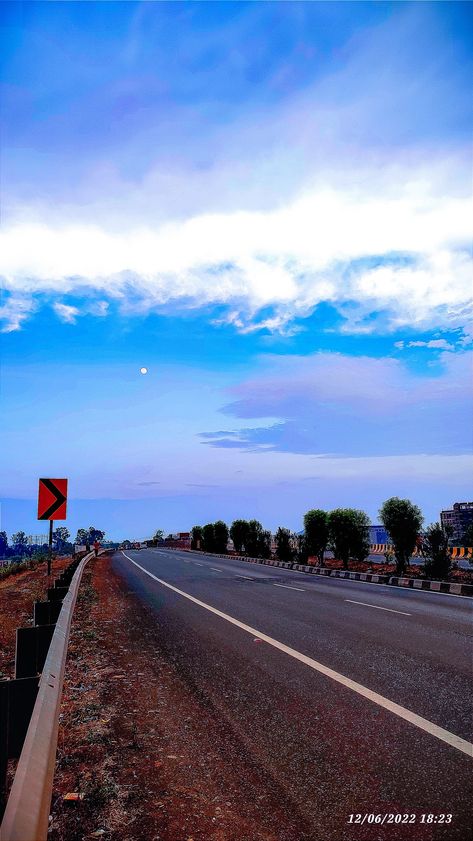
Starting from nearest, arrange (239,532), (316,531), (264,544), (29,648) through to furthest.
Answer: (29,648), (316,531), (264,544), (239,532)

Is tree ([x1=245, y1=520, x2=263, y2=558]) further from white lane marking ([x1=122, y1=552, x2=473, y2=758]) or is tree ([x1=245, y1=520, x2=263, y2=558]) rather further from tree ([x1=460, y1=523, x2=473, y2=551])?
white lane marking ([x1=122, y1=552, x2=473, y2=758])

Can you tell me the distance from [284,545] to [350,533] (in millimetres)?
9865

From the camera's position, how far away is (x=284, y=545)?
40.5 m

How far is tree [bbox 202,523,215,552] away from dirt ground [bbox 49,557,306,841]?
5691 centimetres

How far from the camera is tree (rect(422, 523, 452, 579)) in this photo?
23.1 meters

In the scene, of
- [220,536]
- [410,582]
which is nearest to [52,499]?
[410,582]

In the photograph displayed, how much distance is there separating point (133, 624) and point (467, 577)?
16.8 meters

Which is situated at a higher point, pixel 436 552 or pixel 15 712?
pixel 15 712

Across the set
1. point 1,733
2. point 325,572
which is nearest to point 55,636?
point 1,733

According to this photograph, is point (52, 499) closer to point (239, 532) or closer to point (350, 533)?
point (350, 533)

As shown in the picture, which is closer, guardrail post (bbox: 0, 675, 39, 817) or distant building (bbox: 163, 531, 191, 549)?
guardrail post (bbox: 0, 675, 39, 817)

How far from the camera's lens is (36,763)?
279 centimetres

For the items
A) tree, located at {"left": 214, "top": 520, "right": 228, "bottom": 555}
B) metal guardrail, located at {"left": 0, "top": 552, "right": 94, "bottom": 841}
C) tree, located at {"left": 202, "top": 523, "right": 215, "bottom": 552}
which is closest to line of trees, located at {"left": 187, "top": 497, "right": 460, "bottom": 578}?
tree, located at {"left": 214, "top": 520, "right": 228, "bottom": 555}

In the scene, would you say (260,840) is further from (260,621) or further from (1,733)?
(260,621)
